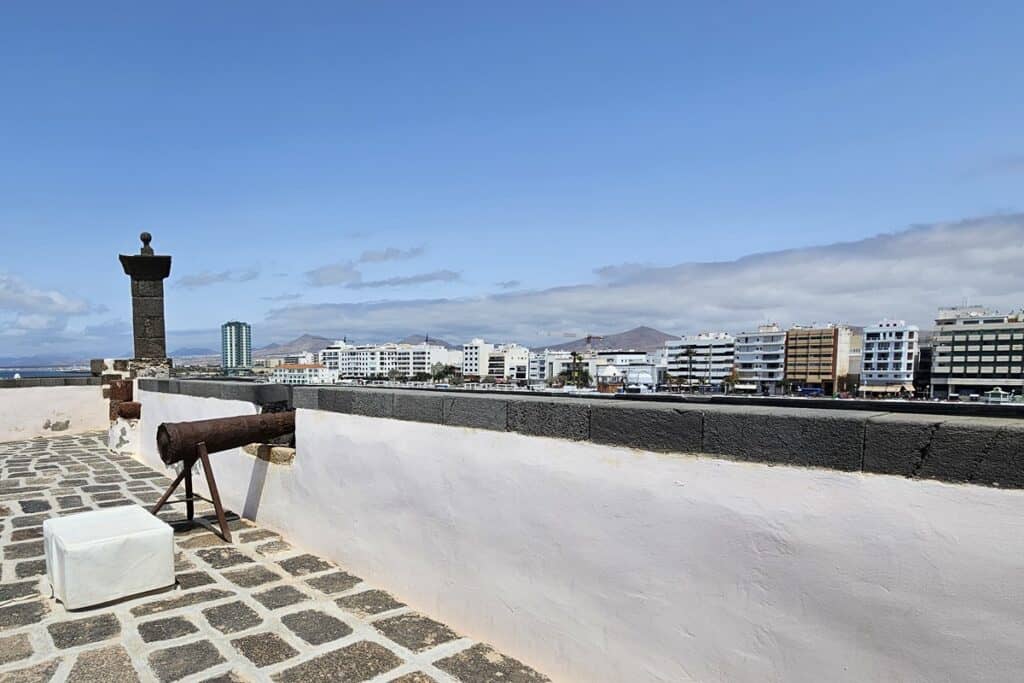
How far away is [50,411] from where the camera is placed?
9.62 metres

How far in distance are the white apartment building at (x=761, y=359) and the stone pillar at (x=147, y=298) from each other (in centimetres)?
11345

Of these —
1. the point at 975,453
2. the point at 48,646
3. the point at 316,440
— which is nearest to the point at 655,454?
the point at 975,453

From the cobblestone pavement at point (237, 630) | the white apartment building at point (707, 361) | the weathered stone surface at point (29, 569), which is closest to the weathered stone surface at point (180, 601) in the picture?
the cobblestone pavement at point (237, 630)

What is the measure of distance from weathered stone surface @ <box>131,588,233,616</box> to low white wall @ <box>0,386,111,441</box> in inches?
346

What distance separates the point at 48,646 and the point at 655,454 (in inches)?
118

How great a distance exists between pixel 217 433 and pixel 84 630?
1438 mm

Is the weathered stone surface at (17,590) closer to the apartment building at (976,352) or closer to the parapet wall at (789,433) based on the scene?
the parapet wall at (789,433)

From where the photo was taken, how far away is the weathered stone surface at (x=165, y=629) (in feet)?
8.58

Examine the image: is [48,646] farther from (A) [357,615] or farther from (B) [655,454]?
(B) [655,454]

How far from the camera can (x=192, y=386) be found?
609cm

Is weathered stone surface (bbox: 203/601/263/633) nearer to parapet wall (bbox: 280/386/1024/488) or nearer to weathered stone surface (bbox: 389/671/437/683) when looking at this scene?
weathered stone surface (bbox: 389/671/437/683)

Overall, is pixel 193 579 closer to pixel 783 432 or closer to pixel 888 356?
pixel 783 432

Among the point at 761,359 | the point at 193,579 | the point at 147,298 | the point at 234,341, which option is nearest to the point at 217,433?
the point at 193,579

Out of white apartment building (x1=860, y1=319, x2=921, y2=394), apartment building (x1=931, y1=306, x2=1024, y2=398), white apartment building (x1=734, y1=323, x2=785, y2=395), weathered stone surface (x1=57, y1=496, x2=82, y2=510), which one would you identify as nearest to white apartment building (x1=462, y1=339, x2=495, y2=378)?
white apartment building (x1=734, y1=323, x2=785, y2=395)
